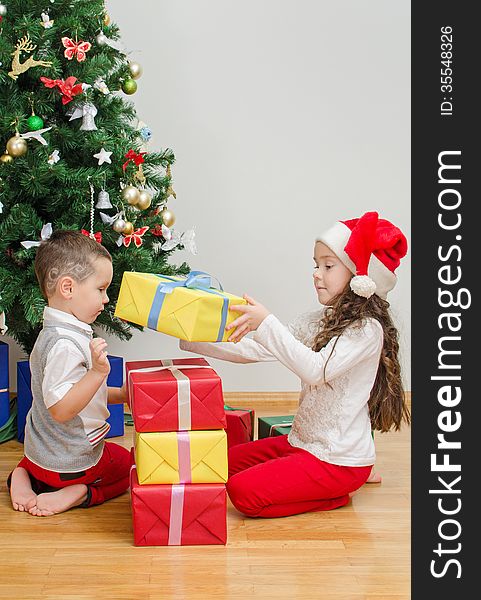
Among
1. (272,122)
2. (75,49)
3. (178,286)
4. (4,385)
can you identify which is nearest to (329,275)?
(178,286)

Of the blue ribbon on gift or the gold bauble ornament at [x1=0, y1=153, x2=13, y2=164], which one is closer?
the blue ribbon on gift

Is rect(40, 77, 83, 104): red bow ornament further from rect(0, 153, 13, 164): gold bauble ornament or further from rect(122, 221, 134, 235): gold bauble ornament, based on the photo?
rect(122, 221, 134, 235): gold bauble ornament

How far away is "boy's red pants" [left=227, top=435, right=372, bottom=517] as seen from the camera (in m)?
2.07

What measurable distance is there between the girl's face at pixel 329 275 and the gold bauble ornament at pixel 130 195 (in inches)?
26.2

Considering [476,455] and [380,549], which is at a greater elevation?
[476,455]

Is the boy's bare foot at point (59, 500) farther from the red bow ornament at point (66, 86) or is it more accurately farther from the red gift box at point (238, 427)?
the red bow ornament at point (66, 86)

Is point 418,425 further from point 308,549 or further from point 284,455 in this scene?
point 284,455

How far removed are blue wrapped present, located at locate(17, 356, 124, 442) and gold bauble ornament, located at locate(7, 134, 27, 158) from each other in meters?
0.67

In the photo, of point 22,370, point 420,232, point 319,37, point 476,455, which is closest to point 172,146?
point 319,37

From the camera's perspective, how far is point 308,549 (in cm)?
189

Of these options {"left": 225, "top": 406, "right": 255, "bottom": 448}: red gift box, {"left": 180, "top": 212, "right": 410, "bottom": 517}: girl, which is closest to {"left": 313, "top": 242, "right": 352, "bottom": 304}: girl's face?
{"left": 180, "top": 212, "right": 410, "bottom": 517}: girl

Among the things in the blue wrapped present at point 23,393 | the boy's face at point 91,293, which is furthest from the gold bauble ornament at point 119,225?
the blue wrapped present at point 23,393

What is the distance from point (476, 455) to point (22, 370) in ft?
5.27

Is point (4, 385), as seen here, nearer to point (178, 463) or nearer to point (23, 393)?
point (23, 393)
